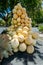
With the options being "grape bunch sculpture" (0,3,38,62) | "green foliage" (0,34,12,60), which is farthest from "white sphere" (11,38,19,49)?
"green foliage" (0,34,12,60)

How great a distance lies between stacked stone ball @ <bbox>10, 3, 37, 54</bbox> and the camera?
1999mm

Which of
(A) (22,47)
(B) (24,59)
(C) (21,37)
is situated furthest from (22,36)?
(B) (24,59)

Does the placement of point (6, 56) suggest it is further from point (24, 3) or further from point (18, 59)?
point (24, 3)

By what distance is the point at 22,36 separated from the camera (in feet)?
6.91

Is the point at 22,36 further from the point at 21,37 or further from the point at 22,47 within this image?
the point at 22,47

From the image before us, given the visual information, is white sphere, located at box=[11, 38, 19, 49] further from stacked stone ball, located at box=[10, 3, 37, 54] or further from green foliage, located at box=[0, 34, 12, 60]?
green foliage, located at box=[0, 34, 12, 60]

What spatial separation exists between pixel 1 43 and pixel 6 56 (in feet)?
0.54

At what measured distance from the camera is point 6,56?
178cm

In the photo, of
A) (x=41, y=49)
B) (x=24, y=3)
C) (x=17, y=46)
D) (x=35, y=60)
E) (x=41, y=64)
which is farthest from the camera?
(x=24, y=3)

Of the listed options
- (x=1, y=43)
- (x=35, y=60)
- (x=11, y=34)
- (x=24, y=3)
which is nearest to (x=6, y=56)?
(x=1, y=43)

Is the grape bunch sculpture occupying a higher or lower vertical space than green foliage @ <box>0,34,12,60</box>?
lower

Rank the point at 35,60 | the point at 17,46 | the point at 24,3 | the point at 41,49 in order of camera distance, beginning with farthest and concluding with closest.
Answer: the point at 24,3
the point at 41,49
the point at 17,46
the point at 35,60

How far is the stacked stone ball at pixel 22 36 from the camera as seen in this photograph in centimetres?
200

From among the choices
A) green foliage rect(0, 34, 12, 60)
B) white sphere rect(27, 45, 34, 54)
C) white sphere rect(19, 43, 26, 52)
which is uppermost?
green foliage rect(0, 34, 12, 60)
